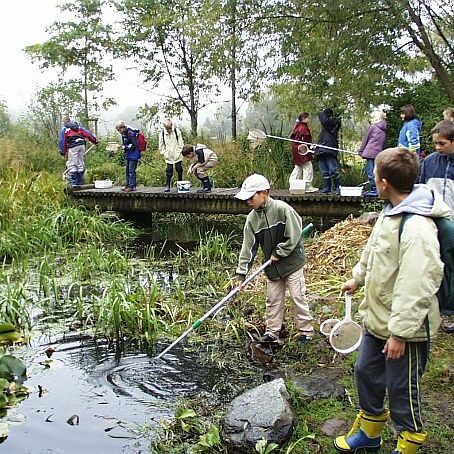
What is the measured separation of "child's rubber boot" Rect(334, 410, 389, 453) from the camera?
2.75 m

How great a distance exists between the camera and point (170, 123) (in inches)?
393

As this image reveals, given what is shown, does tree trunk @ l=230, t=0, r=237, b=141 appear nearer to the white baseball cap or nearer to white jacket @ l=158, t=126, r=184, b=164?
white jacket @ l=158, t=126, r=184, b=164

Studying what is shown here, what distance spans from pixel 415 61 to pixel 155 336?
27.2 feet

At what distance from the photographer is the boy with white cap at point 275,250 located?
4148 mm

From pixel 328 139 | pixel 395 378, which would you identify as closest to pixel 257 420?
pixel 395 378

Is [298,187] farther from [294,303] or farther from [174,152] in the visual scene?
[294,303]

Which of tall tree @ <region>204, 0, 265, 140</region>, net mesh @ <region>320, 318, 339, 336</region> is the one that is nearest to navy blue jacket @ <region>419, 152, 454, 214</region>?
net mesh @ <region>320, 318, 339, 336</region>

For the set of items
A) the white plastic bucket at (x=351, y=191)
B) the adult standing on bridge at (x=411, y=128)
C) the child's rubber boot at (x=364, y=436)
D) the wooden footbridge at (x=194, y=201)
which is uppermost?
the adult standing on bridge at (x=411, y=128)

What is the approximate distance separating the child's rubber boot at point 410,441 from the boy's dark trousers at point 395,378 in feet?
0.07

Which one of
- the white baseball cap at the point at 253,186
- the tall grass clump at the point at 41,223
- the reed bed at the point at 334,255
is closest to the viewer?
the white baseball cap at the point at 253,186

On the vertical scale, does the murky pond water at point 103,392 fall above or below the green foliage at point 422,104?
below

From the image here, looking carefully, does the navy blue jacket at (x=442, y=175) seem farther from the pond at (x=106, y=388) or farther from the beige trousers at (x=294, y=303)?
the pond at (x=106, y=388)

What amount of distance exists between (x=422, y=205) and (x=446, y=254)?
21 cm

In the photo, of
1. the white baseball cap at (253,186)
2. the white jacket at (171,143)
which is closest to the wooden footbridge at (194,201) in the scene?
the white jacket at (171,143)
